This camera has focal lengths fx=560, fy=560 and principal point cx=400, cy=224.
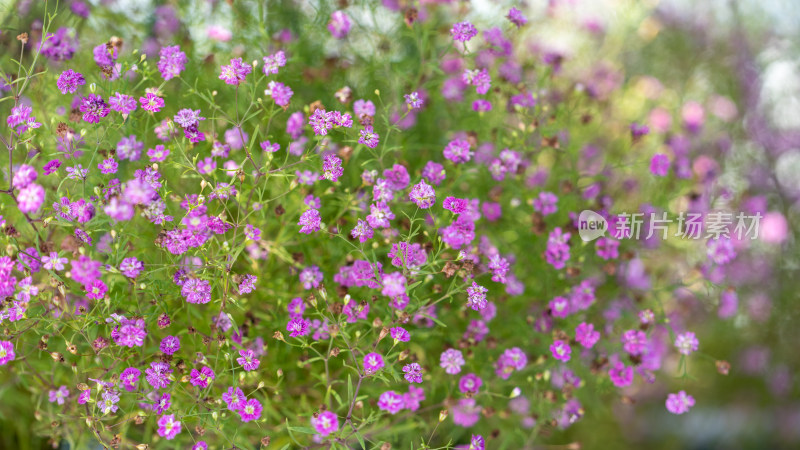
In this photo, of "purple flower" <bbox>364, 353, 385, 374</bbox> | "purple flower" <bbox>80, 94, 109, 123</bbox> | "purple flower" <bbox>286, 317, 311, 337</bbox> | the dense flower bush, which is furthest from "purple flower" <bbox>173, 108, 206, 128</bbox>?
"purple flower" <bbox>364, 353, 385, 374</bbox>

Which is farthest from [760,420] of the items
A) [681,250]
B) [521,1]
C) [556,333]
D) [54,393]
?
[54,393]

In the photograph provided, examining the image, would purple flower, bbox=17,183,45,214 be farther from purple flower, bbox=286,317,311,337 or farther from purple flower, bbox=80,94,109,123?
purple flower, bbox=286,317,311,337

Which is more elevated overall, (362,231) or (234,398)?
(362,231)

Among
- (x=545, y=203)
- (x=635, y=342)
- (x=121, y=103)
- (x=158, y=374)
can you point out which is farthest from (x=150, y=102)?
(x=635, y=342)

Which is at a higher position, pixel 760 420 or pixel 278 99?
pixel 278 99

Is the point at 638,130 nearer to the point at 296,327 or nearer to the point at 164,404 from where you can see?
the point at 296,327

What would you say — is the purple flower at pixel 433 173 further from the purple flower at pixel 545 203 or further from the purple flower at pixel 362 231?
the purple flower at pixel 545 203

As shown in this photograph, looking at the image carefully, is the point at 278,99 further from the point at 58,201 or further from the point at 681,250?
the point at 681,250

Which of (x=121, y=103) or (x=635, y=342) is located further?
(x=635, y=342)
